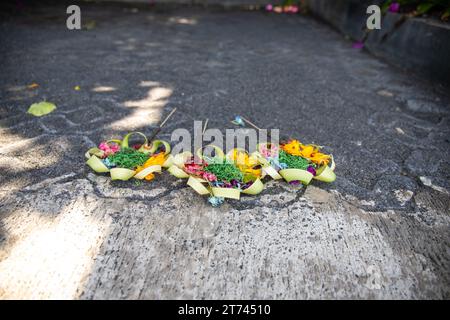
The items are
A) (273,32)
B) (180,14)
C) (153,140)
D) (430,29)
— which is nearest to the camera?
(153,140)

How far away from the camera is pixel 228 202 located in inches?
68.3

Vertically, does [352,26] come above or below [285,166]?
above

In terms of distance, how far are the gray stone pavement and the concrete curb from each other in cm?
14

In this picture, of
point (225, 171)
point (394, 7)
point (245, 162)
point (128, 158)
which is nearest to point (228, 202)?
point (225, 171)

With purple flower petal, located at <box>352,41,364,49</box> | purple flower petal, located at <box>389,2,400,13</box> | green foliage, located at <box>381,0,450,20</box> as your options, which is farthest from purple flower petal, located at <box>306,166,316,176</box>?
purple flower petal, located at <box>352,41,364,49</box>

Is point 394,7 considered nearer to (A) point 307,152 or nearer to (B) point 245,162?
(A) point 307,152

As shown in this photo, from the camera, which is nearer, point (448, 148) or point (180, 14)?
point (448, 148)

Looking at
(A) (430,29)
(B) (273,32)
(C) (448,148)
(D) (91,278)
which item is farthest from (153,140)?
(B) (273,32)

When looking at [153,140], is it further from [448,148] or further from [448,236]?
[448,148]

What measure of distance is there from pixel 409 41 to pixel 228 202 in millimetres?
2857

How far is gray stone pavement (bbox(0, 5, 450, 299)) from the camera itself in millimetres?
1354
